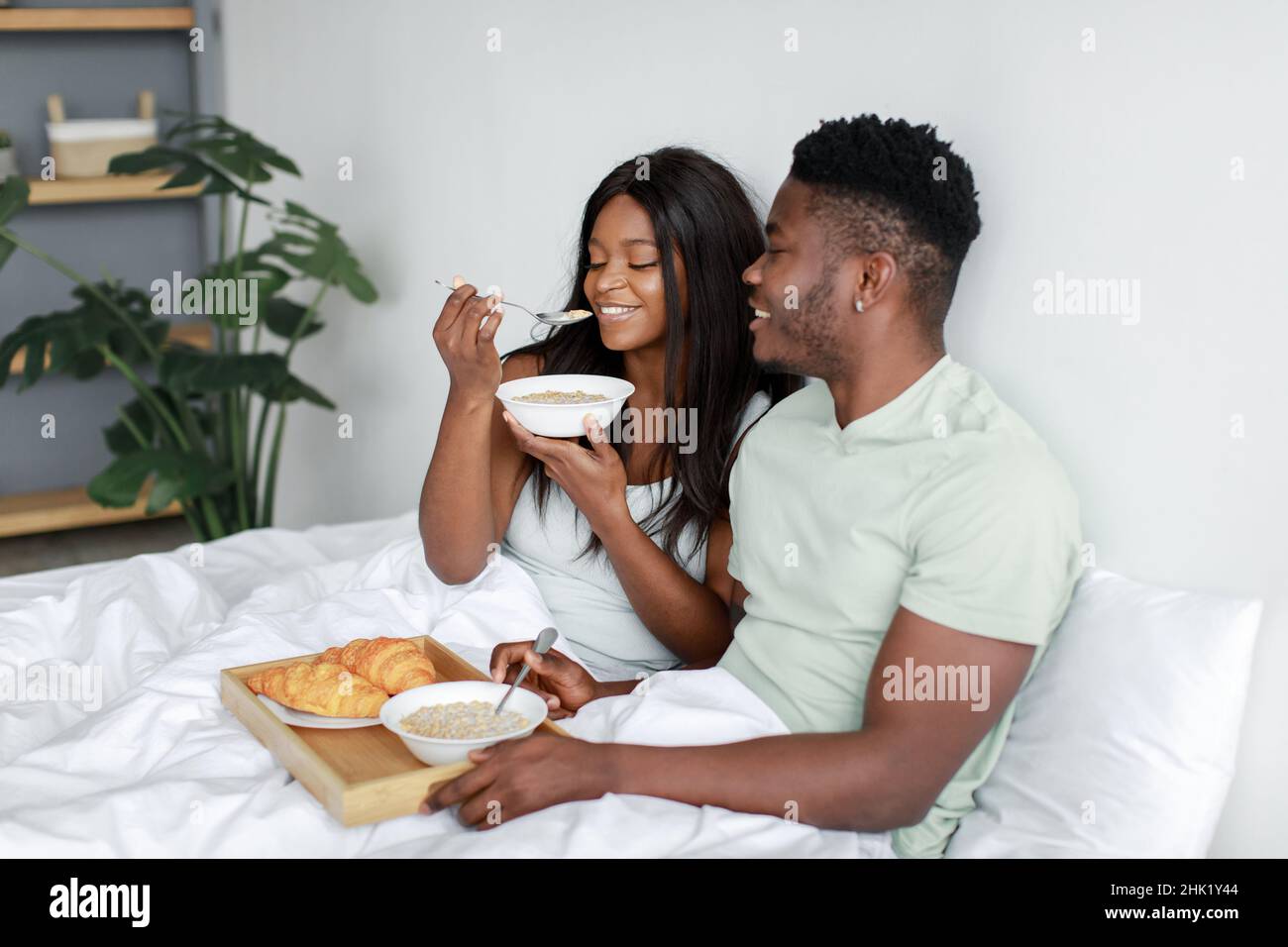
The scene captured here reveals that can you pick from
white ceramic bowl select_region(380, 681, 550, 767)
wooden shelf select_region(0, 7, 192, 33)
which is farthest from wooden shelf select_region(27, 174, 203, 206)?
white ceramic bowl select_region(380, 681, 550, 767)

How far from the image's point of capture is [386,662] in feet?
4.61

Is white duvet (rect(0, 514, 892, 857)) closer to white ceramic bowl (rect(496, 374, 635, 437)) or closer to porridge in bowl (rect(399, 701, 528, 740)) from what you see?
porridge in bowl (rect(399, 701, 528, 740))

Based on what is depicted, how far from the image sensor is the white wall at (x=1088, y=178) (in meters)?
1.22

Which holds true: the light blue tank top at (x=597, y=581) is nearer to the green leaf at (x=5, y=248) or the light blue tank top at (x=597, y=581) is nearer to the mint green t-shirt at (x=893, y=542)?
the mint green t-shirt at (x=893, y=542)

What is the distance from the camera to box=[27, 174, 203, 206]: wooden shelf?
138 inches

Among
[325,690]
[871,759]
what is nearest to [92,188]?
[325,690]

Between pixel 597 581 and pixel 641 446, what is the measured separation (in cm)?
20

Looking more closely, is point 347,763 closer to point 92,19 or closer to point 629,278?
point 629,278

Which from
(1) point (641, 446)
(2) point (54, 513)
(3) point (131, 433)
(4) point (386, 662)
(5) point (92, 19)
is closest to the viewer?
(4) point (386, 662)

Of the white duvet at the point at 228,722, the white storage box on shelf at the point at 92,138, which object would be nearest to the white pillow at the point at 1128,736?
the white duvet at the point at 228,722

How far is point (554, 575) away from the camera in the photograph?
1784 millimetres

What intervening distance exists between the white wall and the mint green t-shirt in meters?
0.15

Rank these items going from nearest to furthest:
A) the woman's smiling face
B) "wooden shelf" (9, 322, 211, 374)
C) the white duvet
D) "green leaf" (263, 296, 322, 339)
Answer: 1. the white duvet
2. the woman's smiling face
3. "green leaf" (263, 296, 322, 339)
4. "wooden shelf" (9, 322, 211, 374)
